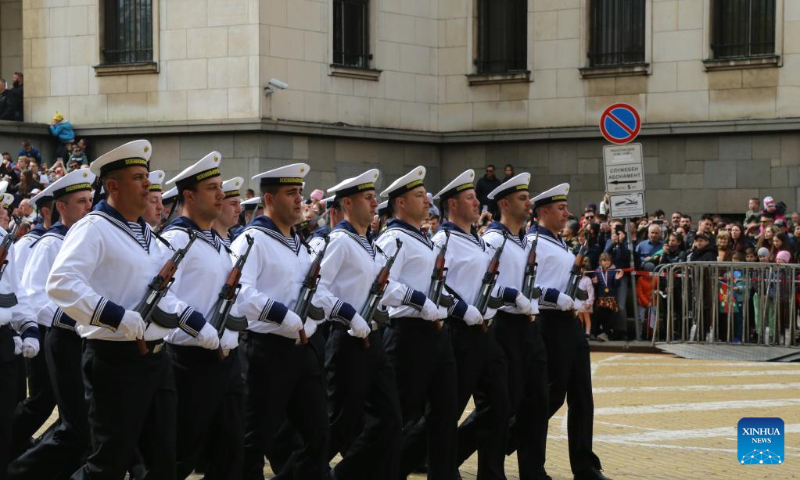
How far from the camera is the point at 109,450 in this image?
287 inches

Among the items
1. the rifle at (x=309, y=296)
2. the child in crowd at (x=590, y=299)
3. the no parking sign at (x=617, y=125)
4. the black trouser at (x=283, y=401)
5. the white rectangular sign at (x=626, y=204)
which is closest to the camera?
the black trouser at (x=283, y=401)

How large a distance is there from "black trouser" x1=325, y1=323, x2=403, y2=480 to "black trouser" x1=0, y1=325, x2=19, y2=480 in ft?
5.93

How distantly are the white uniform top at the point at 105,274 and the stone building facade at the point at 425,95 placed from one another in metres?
18.6

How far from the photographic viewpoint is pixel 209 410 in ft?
25.6

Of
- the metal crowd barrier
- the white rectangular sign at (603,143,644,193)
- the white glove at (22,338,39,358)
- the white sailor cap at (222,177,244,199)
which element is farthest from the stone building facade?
the white glove at (22,338,39,358)

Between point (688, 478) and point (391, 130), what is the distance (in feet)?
60.7

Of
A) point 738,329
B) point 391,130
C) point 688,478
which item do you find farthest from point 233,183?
point 391,130

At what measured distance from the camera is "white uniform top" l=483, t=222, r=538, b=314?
10.1m

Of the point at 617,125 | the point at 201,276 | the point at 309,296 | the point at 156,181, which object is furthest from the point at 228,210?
the point at 617,125

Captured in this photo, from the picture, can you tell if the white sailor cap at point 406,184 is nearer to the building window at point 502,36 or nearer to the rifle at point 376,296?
the rifle at point 376,296

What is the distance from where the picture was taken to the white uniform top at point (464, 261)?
9.96 m

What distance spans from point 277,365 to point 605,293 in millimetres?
12694

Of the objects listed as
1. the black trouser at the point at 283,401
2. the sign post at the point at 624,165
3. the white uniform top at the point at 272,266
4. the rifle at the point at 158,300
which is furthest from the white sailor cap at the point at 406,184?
the sign post at the point at 624,165

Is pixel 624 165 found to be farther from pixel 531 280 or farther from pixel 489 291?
pixel 489 291
